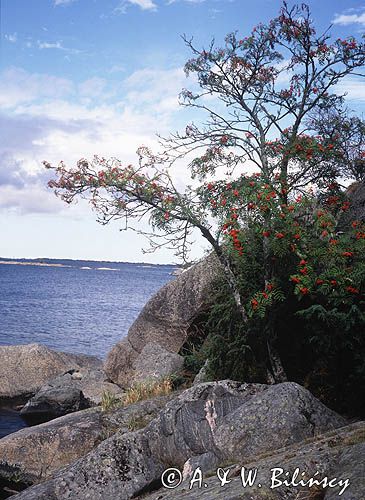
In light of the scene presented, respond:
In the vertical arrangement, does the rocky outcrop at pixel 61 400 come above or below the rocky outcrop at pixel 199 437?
below

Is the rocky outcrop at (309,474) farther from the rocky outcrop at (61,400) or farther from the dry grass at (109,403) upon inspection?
the rocky outcrop at (61,400)

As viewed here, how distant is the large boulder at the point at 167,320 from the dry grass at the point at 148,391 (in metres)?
1.99

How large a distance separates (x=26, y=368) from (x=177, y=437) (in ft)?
45.8

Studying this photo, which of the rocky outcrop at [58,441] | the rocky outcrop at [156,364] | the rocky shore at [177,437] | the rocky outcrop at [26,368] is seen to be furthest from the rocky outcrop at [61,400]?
the rocky outcrop at [58,441]

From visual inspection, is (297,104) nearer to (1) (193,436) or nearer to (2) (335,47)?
(2) (335,47)

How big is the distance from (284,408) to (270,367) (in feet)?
12.9

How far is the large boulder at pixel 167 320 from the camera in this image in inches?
663

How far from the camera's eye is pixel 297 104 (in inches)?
497

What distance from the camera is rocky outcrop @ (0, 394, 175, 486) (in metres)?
12.0

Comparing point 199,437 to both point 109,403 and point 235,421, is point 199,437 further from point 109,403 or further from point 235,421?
point 109,403

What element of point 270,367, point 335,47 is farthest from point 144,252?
point 335,47

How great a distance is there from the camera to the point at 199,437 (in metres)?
9.18

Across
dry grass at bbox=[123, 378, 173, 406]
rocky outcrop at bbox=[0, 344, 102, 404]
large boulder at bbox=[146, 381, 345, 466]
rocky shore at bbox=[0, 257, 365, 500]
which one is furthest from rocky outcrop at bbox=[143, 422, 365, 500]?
rocky outcrop at bbox=[0, 344, 102, 404]

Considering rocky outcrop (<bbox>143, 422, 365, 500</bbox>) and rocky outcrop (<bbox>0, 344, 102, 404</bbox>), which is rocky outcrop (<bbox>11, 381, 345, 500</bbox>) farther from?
rocky outcrop (<bbox>0, 344, 102, 404</bbox>)
